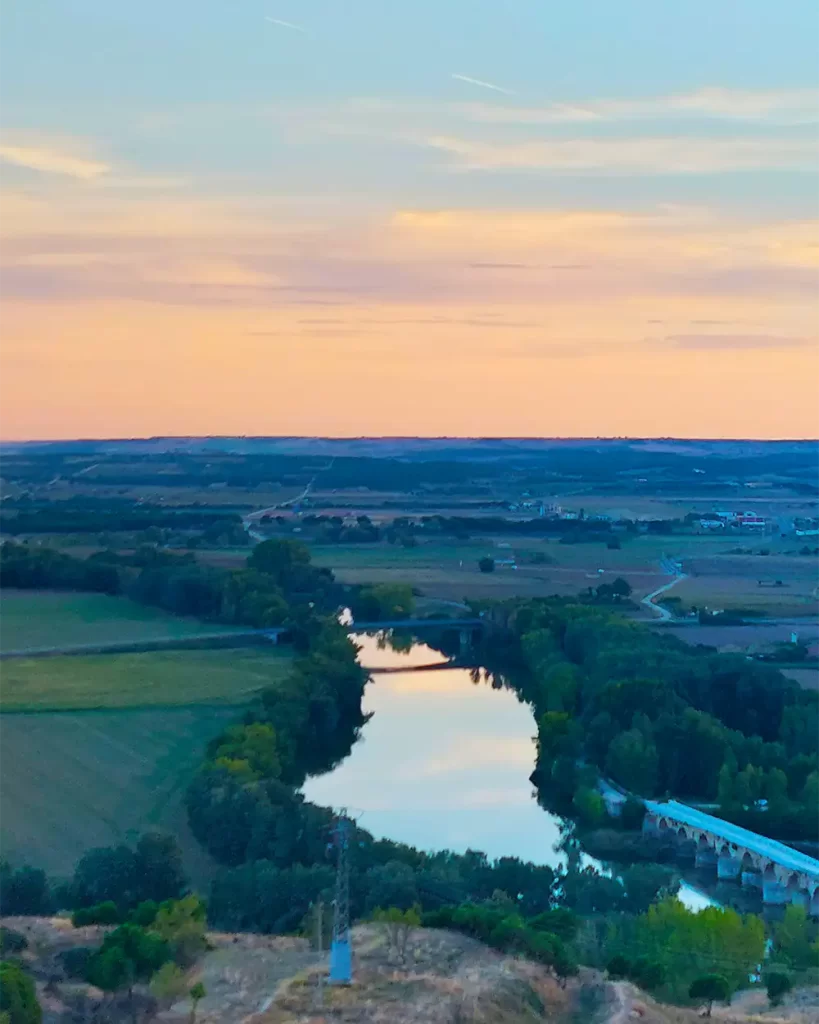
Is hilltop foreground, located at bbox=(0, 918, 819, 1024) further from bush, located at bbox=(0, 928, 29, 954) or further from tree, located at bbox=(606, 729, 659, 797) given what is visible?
tree, located at bbox=(606, 729, 659, 797)

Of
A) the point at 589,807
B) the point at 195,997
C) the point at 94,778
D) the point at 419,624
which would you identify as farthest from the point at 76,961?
the point at 419,624

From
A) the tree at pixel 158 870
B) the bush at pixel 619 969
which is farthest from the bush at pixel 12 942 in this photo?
the bush at pixel 619 969

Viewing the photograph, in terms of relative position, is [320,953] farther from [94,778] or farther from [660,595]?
A: [660,595]

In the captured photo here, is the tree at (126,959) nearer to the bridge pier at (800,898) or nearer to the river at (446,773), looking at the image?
the river at (446,773)

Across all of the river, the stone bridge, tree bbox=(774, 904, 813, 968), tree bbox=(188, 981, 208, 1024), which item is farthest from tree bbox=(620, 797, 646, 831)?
tree bbox=(188, 981, 208, 1024)

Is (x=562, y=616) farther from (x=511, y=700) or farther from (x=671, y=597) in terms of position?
(x=671, y=597)
